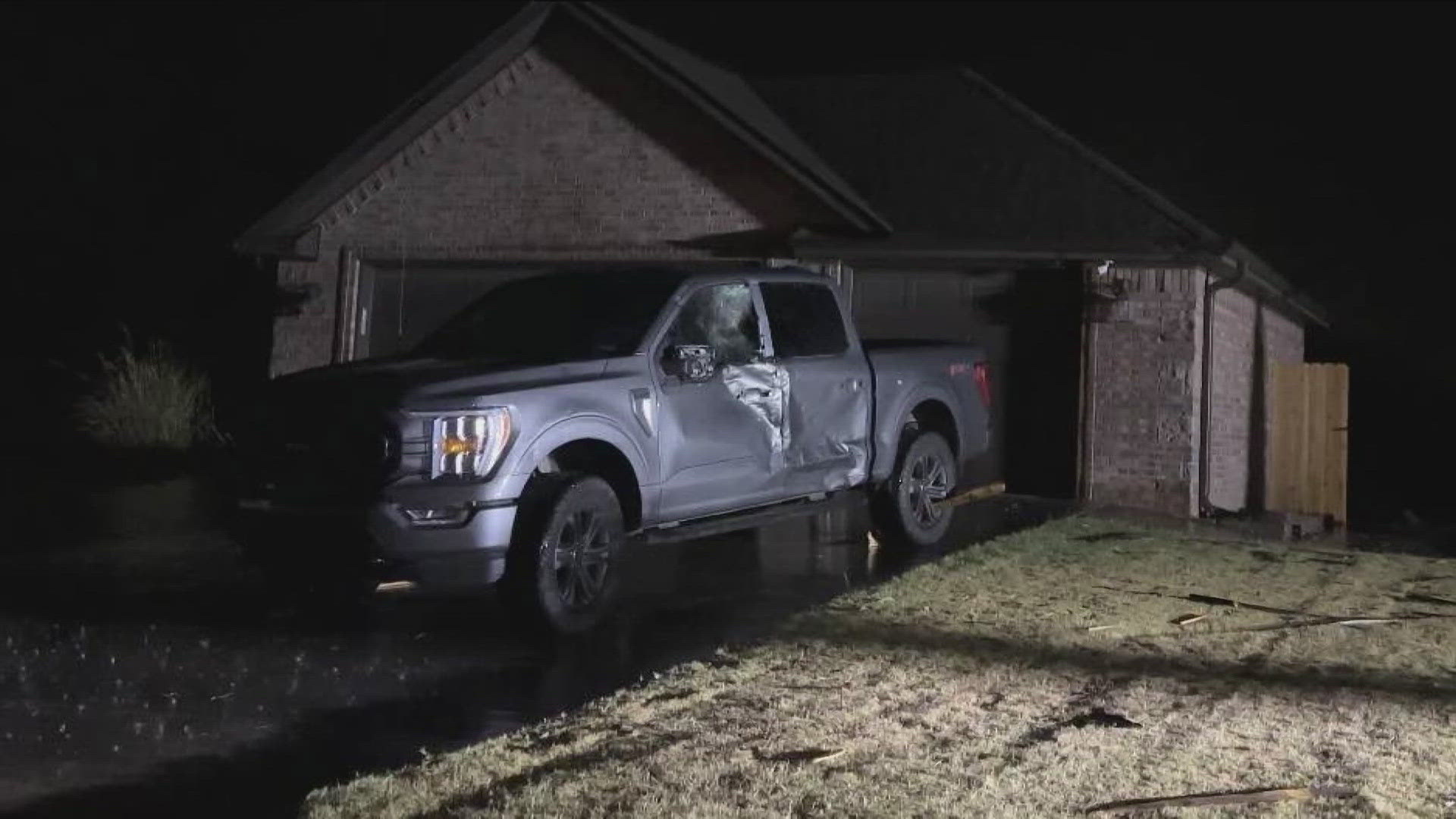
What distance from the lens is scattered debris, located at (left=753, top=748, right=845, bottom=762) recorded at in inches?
187

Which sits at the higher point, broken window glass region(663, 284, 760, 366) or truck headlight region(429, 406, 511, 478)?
broken window glass region(663, 284, 760, 366)

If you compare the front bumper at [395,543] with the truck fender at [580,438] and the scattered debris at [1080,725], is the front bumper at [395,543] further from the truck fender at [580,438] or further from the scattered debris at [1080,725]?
the scattered debris at [1080,725]

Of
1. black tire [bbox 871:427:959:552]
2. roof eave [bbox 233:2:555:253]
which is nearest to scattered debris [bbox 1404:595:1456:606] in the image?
black tire [bbox 871:427:959:552]

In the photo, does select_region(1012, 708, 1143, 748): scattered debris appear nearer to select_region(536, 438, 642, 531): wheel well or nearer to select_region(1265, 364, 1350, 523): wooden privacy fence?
select_region(536, 438, 642, 531): wheel well

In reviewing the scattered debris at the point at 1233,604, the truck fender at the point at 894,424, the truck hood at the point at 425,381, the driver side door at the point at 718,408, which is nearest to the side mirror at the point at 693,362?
the driver side door at the point at 718,408

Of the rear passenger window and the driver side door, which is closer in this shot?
the driver side door

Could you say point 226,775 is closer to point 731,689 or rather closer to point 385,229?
point 731,689

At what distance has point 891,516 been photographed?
965 cm

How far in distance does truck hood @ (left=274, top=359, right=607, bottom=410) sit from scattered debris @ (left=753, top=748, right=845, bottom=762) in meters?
2.63

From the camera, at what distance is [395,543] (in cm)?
657

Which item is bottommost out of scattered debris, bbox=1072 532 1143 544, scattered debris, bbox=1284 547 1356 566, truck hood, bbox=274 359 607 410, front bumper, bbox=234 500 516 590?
scattered debris, bbox=1284 547 1356 566

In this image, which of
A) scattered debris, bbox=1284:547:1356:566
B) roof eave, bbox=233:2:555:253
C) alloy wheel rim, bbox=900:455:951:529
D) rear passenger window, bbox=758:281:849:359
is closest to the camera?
rear passenger window, bbox=758:281:849:359

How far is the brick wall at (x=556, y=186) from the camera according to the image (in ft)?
48.2

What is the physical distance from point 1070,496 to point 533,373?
760 centimetres
